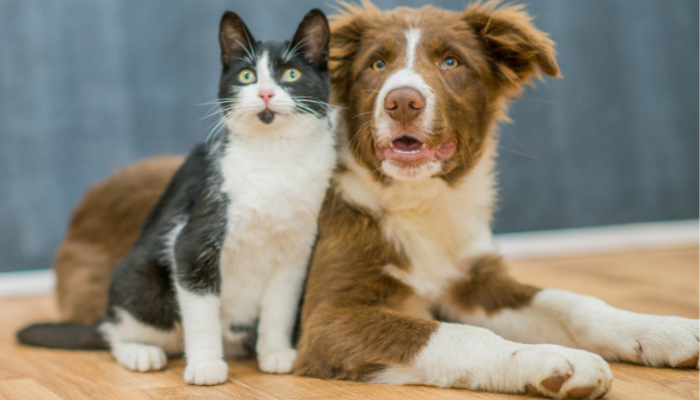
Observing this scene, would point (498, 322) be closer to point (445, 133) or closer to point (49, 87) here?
point (445, 133)

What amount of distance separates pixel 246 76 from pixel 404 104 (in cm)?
40

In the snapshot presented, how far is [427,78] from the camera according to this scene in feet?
5.18

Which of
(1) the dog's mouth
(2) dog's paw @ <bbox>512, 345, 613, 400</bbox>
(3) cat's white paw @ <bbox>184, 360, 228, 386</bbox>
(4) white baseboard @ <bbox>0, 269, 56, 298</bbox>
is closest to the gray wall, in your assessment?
(4) white baseboard @ <bbox>0, 269, 56, 298</bbox>

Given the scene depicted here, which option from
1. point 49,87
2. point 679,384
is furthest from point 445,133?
point 49,87

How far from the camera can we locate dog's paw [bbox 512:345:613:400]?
1.25 meters

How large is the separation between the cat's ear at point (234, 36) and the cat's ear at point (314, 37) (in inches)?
4.4

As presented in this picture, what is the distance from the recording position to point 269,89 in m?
1.49

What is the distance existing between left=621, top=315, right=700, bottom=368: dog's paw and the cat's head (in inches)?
38.0

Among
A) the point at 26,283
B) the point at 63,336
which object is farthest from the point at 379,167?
the point at 26,283

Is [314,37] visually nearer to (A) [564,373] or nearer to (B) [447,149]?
(B) [447,149]

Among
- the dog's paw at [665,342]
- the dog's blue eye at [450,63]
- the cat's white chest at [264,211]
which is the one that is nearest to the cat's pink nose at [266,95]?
the cat's white chest at [264,211]

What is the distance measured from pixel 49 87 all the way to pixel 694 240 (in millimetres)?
3885

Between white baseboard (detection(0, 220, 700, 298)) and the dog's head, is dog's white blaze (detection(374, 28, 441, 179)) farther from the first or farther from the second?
white baseboard (detection(0, 220, 700, 298))

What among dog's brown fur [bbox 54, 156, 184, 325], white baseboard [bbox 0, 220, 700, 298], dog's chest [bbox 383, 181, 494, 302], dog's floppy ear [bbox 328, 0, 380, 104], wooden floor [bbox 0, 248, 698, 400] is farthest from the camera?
white baseboard [bbox 0, 220, 700, 298]
